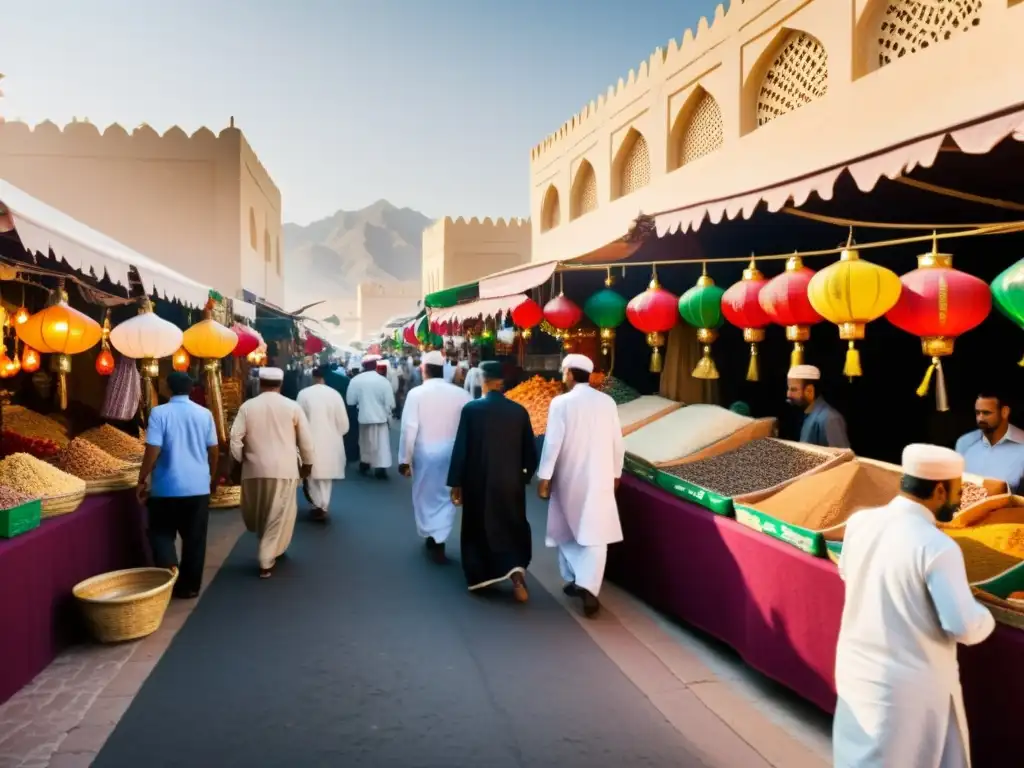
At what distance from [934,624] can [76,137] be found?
1726 cm

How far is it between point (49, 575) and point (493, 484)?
100 inches

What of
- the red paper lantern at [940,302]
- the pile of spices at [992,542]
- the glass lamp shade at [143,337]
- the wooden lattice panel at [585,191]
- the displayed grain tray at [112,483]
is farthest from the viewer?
the wooden lattice panel at [585,191]

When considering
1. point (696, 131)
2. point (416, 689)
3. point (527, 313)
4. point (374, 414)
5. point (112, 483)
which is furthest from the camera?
point (696, 131)

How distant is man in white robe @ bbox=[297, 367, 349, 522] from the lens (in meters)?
7.47

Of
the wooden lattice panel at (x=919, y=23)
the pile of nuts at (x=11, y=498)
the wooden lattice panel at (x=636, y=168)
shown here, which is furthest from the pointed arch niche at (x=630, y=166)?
the pile of nuts at (x=11, y=498)

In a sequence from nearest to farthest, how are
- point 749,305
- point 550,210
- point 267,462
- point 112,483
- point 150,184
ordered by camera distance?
1. point 749,305
2. point 112,483
3. point 267,462
4. point 150,184
5. point 550,210

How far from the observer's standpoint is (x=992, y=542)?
10.2ft

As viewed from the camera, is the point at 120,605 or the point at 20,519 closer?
the point at 20,519

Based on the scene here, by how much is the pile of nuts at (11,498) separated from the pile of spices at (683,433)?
3590 millimetres

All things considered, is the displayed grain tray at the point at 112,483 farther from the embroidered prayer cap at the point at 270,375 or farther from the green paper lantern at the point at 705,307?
the green paper lantern at the point at 705,307

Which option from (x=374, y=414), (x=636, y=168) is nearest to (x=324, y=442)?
(x=374, y=414)

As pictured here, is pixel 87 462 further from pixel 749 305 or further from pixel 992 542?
pixel 992 542

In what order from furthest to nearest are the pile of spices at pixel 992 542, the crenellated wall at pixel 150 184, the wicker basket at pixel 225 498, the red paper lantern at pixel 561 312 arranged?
the crenellated wall at pixel 150 184, the wicker basket at pixel 225 498, the red paper lantern at pixel 561 312, the pile of spices at pixel 992 542

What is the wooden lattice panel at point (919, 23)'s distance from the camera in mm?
6695
